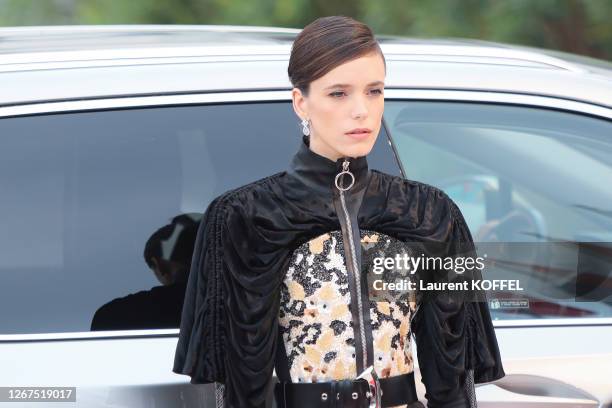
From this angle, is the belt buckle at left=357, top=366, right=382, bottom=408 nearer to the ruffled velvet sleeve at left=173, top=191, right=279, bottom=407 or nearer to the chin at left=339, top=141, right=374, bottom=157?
the ruffled velvet sleeve at left=173, top=191, right=279, bottom=407

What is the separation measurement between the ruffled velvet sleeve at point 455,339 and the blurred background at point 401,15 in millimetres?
2672

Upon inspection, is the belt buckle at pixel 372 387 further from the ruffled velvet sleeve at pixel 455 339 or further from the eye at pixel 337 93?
the eye at pixel 337 93

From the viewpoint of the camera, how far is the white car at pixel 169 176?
2510 mm

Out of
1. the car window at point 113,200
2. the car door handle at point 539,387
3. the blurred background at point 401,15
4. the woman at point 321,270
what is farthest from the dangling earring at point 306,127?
the blurred background at point 401,15

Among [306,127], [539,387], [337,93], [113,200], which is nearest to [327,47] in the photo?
[337,93]

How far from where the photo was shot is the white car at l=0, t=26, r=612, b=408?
2.51m

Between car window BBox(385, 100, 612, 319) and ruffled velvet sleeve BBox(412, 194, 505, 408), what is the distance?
A: 463 millimetres

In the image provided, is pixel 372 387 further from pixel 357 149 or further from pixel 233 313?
pixel 357 149

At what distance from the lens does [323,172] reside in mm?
2174

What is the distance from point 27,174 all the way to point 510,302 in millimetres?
1155

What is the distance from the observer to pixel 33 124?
8.42ft

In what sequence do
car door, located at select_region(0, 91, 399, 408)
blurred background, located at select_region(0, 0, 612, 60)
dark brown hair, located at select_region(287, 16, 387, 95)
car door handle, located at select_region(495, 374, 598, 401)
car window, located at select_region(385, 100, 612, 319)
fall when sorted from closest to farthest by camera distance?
dark brown hair, located at select_region(287, 16, 387, 95)
car door, located at select_region(0, 91, 399, 408)
car door handle, located at select_region(495, 374, 598, 401)
car window, located at select_region(385, 100, 612, 319)
blurred background, located at select_region(0, 0, 612, 60)

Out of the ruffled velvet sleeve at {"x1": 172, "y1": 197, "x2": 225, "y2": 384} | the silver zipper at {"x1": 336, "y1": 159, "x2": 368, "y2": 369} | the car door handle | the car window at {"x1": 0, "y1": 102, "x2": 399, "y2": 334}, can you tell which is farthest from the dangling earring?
the car door handle

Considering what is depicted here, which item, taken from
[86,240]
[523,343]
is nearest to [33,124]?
[86,240]
